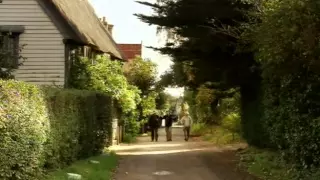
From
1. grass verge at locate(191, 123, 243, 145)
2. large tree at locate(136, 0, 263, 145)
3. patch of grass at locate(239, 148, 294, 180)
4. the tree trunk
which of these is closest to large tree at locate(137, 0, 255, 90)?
large tree at locate(136, 0, 263, 145)

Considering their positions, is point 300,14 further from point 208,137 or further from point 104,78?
point 208,137

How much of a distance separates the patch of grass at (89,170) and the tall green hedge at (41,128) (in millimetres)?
236

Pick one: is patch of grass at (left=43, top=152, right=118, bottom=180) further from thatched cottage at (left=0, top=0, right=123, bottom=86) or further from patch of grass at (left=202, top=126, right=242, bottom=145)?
patch of grass at (left=202, top=126, right=242, bottom=145)

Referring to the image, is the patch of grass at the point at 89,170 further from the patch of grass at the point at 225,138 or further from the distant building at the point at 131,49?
the distant building at the point at 131,49

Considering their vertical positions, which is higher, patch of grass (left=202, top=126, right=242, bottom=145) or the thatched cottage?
the thatched cottage

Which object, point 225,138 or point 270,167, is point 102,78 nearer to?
point 225,138

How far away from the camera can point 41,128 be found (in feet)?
38.2

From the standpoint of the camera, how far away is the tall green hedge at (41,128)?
9.88 m

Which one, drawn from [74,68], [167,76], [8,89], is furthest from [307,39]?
[167,76]

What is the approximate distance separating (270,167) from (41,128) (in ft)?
22.0

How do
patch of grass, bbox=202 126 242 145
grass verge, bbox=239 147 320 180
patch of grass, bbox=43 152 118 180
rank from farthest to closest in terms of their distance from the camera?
patch of grass, bbox=202 126 242 145, patch of grass, bbox=43 152 118 180, grass verge, bbox=239 147 320 180

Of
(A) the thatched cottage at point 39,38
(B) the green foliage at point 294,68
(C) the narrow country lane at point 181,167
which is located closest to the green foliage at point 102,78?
(A) the thatched cottage at point 39,38

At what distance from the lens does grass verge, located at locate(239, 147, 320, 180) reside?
1189cm

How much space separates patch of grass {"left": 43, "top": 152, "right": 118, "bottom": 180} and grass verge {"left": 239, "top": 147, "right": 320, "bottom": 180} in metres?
4.09
